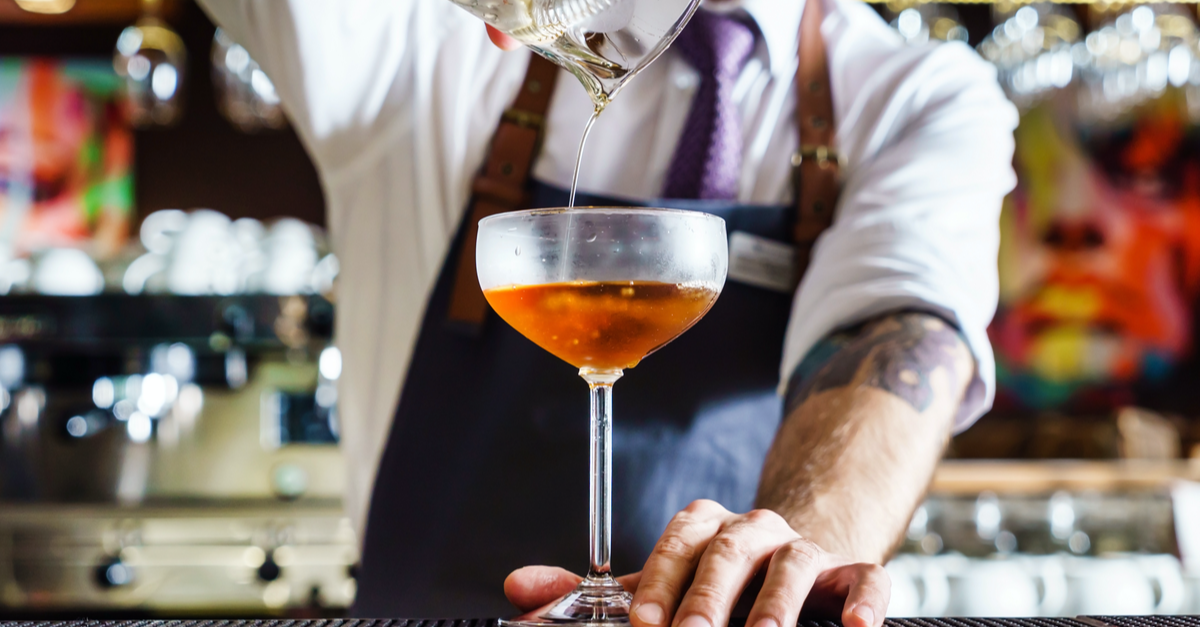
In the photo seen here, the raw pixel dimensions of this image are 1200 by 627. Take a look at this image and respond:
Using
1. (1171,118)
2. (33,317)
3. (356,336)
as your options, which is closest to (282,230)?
(33,317)

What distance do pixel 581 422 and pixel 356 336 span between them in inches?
14.4

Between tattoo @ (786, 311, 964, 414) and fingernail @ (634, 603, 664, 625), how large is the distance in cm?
48

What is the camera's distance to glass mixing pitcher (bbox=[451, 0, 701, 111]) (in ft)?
2.52

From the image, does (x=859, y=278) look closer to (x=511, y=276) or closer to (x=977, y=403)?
(x=977, y=403)

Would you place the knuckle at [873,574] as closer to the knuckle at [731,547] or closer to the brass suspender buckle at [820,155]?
the knuckle at [731,547]

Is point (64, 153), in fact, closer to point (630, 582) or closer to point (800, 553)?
point (630, 582)

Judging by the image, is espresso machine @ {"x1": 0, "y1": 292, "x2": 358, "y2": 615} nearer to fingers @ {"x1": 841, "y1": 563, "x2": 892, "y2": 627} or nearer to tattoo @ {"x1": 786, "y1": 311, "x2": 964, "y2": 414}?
tattoo @ {"x1": 786, "y1": 311, "x2": 964, "y2": 414}

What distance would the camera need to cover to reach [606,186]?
4.32ft

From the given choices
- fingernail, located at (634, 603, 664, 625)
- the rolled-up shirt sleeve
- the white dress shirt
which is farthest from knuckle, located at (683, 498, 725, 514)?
the white dress shirt

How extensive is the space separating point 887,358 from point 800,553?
1.48 ft

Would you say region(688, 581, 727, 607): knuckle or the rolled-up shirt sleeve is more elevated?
the rolled-up shirt sleeve

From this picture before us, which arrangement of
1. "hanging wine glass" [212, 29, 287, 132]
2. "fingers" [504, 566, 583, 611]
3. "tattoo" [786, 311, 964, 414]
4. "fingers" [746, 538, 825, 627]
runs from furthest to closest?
"hanging wine glass" [212, 29, 287, 132]
"tattoo" [786, 311, 964, 414]
"fingers" [504, 566, 583, 611]
"fingers" [746, 538, 825, 627]

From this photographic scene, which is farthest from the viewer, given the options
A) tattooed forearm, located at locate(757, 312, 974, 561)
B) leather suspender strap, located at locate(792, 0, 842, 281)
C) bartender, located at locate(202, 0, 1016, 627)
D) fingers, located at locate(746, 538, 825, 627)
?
leather suspender strap, located at locate(792, 0, 842, 281)

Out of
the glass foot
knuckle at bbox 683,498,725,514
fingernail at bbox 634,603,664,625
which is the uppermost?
knuckle at bbox 683,498,725,514
